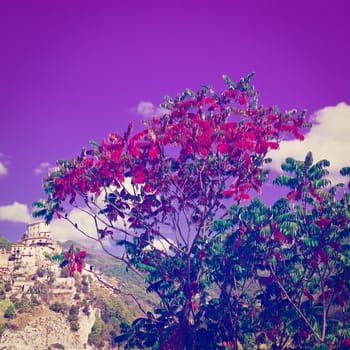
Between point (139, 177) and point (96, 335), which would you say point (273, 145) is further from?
point (96, 335)

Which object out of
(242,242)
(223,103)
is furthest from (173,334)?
(223,103)

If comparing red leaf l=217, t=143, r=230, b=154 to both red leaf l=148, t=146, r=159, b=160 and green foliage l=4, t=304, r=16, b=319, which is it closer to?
red leaf l=148, t=146, r=159, b=160

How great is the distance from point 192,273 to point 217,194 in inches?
183

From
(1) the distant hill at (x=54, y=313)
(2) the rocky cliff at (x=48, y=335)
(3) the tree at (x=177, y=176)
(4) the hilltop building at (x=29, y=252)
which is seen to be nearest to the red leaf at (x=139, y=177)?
(3) the tree at (x=177, y=176)

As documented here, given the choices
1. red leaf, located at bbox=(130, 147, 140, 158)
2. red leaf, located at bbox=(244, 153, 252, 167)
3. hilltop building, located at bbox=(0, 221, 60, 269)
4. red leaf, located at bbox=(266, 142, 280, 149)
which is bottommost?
red leaf, located at bbox=(244, 153, 252, 167)

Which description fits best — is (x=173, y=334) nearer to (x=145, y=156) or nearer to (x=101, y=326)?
(x=145, y=156)

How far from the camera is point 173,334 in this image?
1820 cm

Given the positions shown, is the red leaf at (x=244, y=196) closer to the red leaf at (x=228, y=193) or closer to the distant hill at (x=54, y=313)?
the red leaf at (x=228, y=193)

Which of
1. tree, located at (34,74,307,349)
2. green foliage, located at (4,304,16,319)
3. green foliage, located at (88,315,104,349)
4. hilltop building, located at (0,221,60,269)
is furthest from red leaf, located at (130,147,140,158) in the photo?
hilltop building, located at (0,221,60,269)

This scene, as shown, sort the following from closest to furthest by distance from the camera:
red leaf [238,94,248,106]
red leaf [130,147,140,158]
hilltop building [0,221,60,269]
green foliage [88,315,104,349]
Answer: red leaf [130,147,140,158] < red leaf [238,94,248,106] < green foliage [88,315,104,349] < hilltop building [0,221,60,269]

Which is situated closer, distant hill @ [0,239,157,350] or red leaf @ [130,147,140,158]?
red leaf @ [130,147,140,158]

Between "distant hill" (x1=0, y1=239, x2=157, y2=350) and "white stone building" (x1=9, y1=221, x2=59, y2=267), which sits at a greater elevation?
"white stone building" (x1=9, y1=221, x2=59, y2=267)

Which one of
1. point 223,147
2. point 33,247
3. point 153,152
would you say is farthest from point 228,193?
point 33,247

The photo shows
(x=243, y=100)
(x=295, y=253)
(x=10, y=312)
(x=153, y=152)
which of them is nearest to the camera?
(x=153, y=152)
